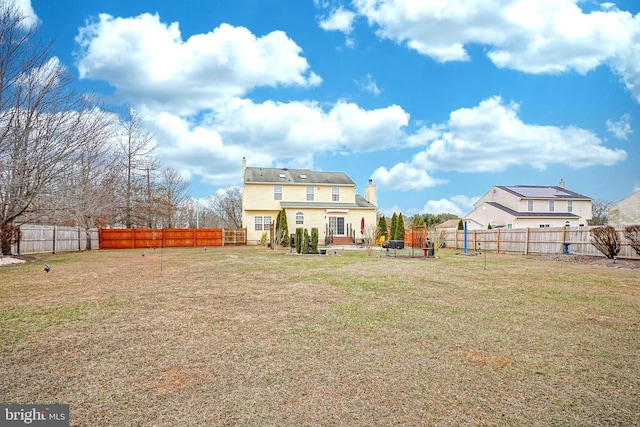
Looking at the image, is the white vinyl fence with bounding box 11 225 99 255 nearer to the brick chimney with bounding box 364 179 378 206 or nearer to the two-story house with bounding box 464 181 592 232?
the brick chimney with bounding box 364 179 378 206

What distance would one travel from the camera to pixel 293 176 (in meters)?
34.4

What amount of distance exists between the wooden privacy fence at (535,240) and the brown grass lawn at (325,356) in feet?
40.5

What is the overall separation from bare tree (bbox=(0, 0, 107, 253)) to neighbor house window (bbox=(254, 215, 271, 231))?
15530 mm

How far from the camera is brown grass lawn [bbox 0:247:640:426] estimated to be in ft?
10.2

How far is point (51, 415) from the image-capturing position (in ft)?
10.1

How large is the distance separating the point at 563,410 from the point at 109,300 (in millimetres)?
7762

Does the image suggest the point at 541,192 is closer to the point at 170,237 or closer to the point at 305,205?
the point at 305,205

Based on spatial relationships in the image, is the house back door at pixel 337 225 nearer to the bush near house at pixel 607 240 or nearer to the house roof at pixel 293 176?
the house roof at pixel 293 176

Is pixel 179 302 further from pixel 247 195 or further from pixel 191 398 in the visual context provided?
pixel 247 195

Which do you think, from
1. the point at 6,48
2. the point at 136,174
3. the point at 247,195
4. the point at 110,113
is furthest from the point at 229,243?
the point at 6,48

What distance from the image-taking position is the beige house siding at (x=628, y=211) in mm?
31234

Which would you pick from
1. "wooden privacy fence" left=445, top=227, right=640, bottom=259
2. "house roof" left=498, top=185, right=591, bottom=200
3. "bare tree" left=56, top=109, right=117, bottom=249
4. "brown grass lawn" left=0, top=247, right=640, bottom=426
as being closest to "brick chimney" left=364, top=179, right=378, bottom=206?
"wooden privacy fence" left=445, top=227, right=640, bottom=259
